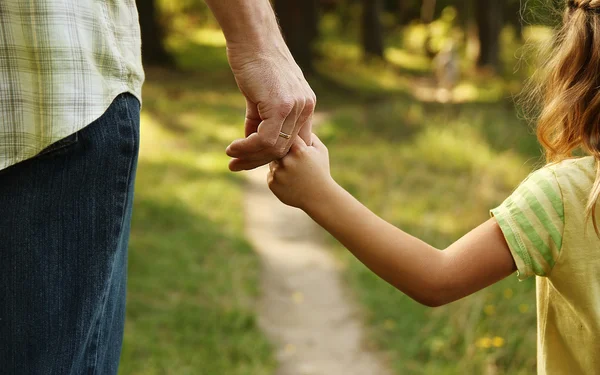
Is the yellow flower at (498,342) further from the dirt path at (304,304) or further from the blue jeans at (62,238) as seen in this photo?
the blue jeans at (62,238)

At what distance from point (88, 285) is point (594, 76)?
1067 millimetres

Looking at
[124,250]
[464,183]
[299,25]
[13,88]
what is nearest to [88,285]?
[124,250]

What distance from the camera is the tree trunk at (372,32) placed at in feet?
63.1

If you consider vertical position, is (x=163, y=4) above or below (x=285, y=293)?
below

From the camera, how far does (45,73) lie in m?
1.15

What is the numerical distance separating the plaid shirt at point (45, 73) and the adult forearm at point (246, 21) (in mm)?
265

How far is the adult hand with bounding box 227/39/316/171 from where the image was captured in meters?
1.39

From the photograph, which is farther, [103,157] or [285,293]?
[285,293]

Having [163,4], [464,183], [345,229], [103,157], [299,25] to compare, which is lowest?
[163,4]

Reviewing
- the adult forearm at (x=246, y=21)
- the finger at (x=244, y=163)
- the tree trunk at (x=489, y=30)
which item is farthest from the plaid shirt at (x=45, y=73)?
the tree trunk at (x=489, y=30)

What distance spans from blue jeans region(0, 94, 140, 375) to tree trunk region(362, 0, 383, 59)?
18.2 m

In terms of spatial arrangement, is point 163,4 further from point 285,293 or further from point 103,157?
point 103,157

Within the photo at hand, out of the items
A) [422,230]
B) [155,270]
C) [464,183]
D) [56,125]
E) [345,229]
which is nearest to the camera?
[56,125]

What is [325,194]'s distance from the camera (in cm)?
144
